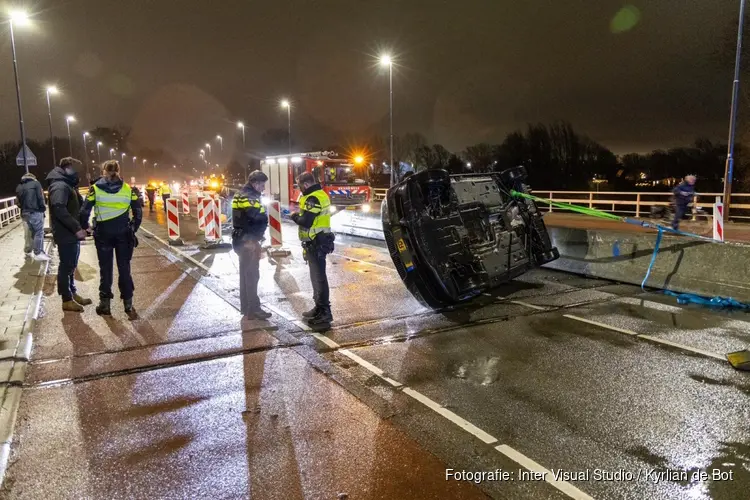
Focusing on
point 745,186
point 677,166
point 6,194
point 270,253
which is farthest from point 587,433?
point 6,194

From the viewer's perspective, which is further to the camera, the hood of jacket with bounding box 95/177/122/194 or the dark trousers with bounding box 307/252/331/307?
the hood of jacket with bounding box 95/177/122/194

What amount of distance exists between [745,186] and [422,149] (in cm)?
5564

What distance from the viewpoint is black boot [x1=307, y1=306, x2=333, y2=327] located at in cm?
683

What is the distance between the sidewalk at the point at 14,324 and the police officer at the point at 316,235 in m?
3.06

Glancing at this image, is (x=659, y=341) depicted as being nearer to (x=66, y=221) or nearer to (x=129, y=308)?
(x=129, y=308)

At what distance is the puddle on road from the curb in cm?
350

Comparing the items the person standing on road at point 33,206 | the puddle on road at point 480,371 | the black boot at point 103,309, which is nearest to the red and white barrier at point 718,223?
the puddle on road at point 480,371

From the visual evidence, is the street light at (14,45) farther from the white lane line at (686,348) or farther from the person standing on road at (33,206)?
the white lane line at (686,348)

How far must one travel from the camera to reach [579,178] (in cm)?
Answer: 7412

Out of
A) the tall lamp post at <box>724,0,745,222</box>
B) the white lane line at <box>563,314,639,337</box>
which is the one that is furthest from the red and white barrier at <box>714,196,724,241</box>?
the tall lamp post at <box>724,0,745,222</box>

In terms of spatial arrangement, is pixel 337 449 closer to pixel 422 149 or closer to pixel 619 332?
pixel 619 332

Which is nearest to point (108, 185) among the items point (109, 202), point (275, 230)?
point (109, 202)

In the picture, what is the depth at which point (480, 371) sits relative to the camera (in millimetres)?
5223

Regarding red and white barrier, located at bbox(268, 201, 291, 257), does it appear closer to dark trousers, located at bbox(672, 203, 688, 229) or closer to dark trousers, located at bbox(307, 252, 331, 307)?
dark trousers, located at bbox(307, 252, 331, 307)
